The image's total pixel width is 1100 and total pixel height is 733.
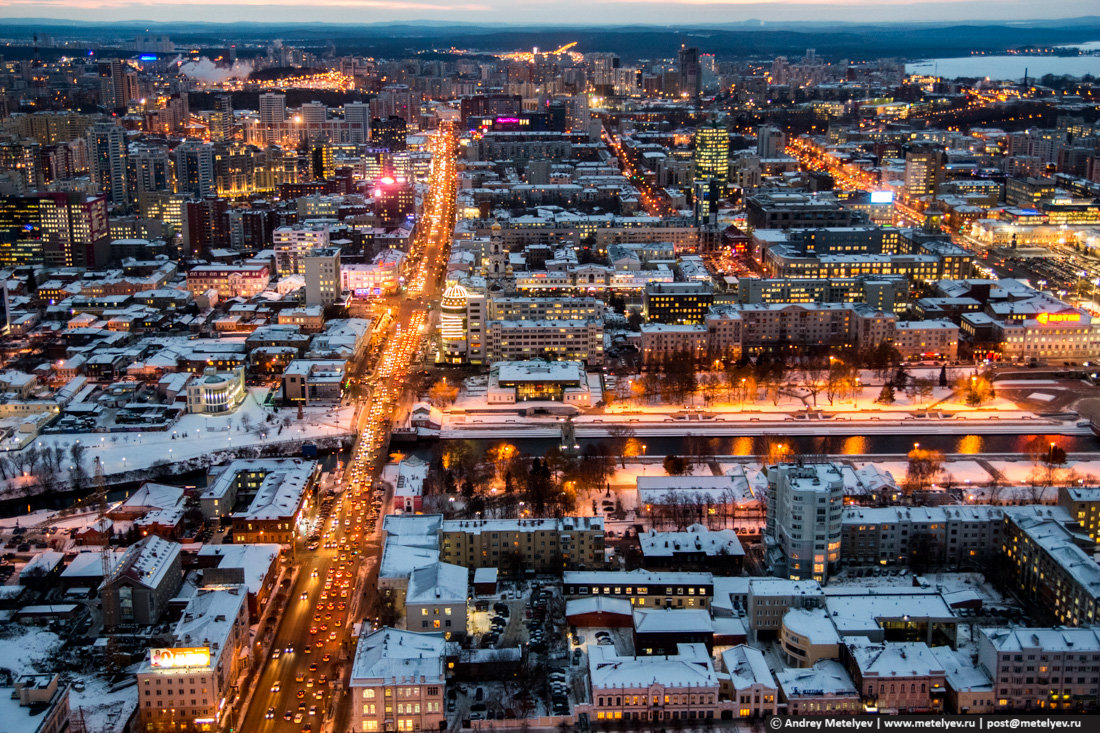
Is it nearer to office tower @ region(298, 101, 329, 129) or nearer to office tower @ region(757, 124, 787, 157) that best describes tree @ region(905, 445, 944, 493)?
office tower @ region(757, 124, 787, 157)

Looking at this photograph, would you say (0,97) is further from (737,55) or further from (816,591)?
(737,55)

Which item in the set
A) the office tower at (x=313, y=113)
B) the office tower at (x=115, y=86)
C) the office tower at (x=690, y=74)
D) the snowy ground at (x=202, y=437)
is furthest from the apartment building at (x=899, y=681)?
the office tower at (x=690, y=74)

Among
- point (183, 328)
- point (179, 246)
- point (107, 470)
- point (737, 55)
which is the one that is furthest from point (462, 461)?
point (737, 55)

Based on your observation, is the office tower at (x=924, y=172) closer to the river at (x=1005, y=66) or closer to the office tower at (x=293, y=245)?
the office tower at (x=293, y=245)

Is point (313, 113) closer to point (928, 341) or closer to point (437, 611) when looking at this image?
point (928, 341)

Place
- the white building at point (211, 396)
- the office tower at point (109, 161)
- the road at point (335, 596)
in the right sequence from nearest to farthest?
the road at point (335, 596)
the white building at point (211, 396)
the office tower at point (109, 161)

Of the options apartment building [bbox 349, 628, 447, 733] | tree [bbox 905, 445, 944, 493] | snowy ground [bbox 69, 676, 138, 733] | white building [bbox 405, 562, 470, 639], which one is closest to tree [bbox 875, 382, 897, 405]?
tree [bbox 905, 445, 944, 493]

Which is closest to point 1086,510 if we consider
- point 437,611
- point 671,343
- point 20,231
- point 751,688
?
point 751,688
